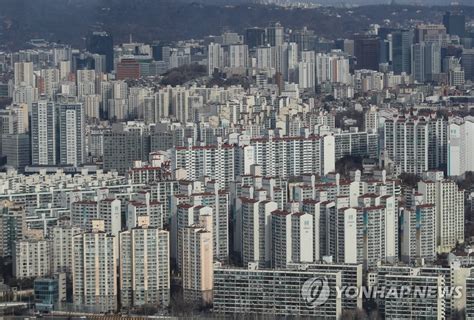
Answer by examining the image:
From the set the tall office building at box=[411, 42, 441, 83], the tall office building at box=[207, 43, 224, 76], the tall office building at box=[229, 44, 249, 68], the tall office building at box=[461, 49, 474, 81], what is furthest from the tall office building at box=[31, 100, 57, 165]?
the tall office building at box=[461, 49, 474, 81]

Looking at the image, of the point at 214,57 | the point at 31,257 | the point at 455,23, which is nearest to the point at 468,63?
the point at 455,23

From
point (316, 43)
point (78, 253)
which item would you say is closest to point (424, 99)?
point (316, 43)

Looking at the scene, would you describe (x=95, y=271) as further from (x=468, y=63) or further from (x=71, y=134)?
(x=468, y=63)

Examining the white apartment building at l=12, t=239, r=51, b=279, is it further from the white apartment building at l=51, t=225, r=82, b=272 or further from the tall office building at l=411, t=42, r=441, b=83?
the tall office building at l=411, t=42, r=441, b=83

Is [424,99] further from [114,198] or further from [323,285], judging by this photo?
[323,285]

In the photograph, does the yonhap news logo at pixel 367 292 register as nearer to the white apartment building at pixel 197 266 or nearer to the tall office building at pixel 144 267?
the white apartment building at pixel 197 266

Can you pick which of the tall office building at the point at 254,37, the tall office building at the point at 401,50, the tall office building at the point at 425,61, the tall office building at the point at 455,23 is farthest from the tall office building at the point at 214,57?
the tall office building at the point at 455,23
